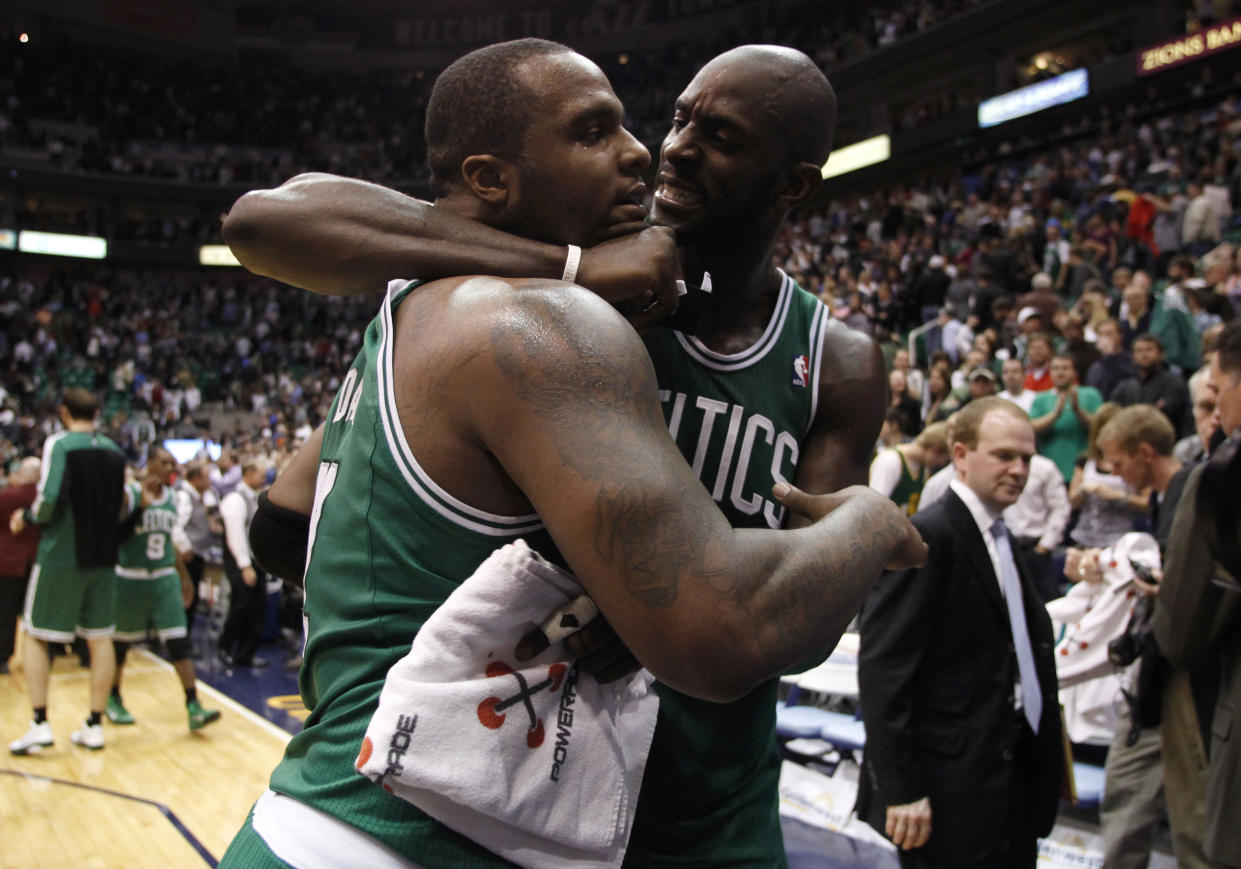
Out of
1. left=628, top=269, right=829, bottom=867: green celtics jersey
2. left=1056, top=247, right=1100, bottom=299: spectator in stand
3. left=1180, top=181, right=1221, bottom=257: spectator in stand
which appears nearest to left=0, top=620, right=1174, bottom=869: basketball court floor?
left=628, top=269, right=829, bottom=867: green celtics jersey

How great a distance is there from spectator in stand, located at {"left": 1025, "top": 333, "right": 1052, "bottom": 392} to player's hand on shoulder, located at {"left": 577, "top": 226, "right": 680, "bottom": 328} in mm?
6387

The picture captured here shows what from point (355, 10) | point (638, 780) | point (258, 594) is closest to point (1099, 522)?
point (638, 780)

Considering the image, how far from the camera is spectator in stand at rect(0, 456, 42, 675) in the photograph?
808 centimetres

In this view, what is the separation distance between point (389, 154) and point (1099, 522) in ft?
94.9

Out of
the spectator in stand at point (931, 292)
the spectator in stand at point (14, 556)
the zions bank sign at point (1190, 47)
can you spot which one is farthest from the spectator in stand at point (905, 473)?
the zions bank sign at point (1190, 47)

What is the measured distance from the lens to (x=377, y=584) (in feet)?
4.31

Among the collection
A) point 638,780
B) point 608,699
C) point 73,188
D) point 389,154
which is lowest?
point 638,780

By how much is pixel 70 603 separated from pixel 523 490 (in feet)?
20.5

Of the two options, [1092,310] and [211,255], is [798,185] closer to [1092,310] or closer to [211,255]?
[1092,310]

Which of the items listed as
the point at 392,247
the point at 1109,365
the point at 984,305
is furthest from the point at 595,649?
the point at 984,305

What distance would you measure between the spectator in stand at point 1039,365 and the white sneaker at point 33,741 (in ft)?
22.8

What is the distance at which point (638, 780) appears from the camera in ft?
4.46

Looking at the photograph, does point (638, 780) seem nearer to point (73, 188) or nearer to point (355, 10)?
point (73, 188)

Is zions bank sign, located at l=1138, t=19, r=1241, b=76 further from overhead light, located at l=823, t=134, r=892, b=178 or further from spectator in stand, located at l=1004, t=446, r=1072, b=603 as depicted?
spectator in stand, located at l=1004, t=446, r=1072, b=603
